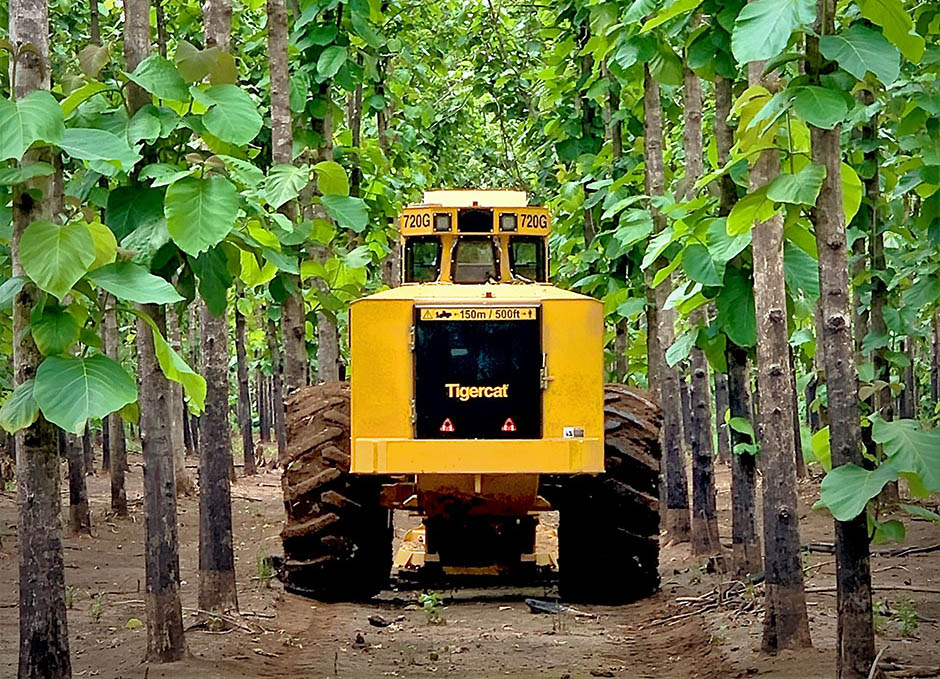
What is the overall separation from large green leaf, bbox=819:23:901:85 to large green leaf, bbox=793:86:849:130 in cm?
19

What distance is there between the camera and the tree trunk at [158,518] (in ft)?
26.2

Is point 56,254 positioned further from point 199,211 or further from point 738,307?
point 738,307

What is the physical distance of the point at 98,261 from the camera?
215 inches

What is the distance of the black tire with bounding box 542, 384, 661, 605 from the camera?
10859mm

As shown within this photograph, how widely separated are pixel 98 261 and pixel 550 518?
512 inches

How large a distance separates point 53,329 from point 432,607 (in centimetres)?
599

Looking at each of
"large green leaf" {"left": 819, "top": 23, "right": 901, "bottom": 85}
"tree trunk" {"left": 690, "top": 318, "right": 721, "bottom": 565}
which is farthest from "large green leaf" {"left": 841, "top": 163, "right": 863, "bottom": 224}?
"tree trunk" {"left": 690, "top": 318, "right": 721, "bottom": 565}

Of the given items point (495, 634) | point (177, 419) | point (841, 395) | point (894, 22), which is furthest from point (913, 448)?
point (177, 419)

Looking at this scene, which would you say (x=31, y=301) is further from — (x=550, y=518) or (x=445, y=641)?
(x=550, y=518)

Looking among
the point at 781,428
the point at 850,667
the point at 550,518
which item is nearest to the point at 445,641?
the point at 781,428

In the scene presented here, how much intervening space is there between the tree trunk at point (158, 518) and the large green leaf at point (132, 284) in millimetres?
2538

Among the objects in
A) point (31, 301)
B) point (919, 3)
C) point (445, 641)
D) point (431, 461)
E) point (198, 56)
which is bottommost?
point (445, 641)

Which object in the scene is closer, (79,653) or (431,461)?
(79,653)

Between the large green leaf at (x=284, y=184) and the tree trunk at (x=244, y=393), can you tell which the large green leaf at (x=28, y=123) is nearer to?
the large green leaf at (x=284, y=184)
